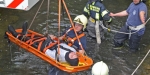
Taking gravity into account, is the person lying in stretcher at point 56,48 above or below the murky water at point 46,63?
above

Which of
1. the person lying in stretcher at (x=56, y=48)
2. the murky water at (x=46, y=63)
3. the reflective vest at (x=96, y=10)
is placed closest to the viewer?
the person lying in stretcher at (x=56, y=48)

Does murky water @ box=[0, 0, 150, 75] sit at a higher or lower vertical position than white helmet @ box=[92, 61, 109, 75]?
lower

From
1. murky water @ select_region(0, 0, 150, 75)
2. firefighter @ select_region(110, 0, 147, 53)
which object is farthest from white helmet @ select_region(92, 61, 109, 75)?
firefighter @ select_region(110, 0, 147, 53)

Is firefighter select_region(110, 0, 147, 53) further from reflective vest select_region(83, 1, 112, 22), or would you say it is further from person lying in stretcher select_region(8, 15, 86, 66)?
person lying in stretcher select_region(8, 15, 86, 66)

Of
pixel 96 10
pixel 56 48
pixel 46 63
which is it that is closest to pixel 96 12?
pixel 96 10

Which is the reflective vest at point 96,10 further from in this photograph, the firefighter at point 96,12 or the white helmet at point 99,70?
the white helmet at point 99,70

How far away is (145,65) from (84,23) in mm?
2143

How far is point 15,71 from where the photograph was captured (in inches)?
267

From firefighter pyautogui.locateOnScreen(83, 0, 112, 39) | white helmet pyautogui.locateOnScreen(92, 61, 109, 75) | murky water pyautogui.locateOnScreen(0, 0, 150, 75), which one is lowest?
murky water pyautogui.locateOnScreen(0, 0, 150, 75)

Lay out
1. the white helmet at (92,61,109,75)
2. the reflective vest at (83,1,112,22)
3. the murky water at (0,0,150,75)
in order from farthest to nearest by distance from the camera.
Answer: the reflective vest at (83,1,112,22)
the murky water at (0,0,150,75)
the white helmet at (92,61,109,75)

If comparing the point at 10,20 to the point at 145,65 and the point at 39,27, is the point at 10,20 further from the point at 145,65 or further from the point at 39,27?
the point at 145,65

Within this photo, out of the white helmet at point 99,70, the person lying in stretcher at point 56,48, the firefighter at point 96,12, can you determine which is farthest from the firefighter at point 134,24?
the white helmet at point 99,70

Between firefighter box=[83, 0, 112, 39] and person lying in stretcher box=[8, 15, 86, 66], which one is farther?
firefighter box=[83, 0, 112, 39]

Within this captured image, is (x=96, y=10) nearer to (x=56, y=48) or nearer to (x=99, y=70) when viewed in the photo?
(x=56, y=48)
